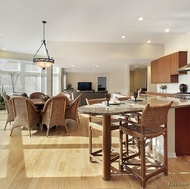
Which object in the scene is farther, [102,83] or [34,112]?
[102,83]

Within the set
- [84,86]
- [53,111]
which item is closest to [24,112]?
[53,111]

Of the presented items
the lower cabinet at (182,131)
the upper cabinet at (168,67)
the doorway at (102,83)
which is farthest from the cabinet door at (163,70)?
the doorway at (102,83)

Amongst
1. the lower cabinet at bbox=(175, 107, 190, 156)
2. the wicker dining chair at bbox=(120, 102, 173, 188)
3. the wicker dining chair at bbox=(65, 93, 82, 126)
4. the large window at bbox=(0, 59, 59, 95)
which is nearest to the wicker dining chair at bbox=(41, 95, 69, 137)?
the wicker dining chair at bbox=(65, 93, 82, 126)

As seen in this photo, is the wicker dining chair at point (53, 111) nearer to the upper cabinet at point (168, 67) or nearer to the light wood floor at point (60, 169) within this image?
the light wood floor at point (60, 169)

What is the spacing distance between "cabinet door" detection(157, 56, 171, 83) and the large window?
604 cm

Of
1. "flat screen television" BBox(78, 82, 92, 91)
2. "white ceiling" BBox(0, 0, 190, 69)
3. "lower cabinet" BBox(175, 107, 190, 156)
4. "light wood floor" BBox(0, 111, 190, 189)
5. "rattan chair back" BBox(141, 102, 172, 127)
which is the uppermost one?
"white ceiling" BBox(0, 0, 190, 69)

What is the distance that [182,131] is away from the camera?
9.59 feet

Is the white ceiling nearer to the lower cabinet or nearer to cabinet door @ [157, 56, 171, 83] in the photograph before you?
cabinet door @ [157, 56, 171, 83]

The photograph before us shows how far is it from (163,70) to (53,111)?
472 centimetres

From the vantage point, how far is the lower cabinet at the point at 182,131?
2.90m

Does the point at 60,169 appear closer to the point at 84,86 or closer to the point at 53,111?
the point at 53,111

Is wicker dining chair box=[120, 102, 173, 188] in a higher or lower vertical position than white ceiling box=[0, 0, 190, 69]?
lower

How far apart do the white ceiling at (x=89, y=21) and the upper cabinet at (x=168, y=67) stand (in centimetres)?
72

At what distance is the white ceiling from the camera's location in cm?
366
